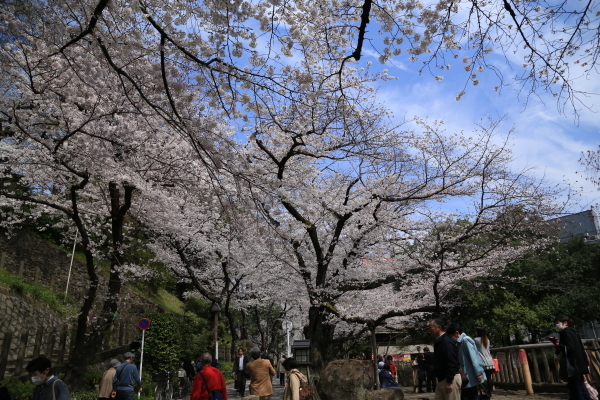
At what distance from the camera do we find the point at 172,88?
5508 millimetres

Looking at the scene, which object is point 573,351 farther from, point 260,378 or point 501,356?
point 501,356

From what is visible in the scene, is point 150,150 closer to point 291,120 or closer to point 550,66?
point 291,120

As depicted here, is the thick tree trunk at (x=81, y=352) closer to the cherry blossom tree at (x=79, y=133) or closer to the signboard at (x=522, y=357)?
the cherry blossom tree at (x=79, y=133)

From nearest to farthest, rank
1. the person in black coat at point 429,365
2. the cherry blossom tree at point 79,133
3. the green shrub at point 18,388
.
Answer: the cherry blossom tree at point 79,133
the green shrub at point 18,388
the person in black coat at point 429,365

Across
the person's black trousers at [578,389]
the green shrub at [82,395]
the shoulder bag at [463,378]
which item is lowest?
the green shrub at [82,395]

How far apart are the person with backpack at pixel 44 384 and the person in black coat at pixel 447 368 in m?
3.56

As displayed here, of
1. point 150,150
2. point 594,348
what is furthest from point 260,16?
point 594,348

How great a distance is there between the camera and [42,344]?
35.1 ft

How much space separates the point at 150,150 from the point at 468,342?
681cm

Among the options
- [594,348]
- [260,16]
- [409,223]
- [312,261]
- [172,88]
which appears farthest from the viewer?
[312,261]

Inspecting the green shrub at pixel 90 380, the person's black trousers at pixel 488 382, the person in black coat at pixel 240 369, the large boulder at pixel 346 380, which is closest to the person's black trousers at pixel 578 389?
the person's black trousers at pixel 488 382

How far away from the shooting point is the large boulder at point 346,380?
29.5 feet

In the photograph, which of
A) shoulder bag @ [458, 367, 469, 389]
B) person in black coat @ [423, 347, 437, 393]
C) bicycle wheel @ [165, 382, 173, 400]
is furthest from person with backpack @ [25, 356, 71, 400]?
person in black coat @ [423, 347, 437, 393]

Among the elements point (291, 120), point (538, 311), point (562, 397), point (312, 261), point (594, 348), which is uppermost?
point (291, 120)
